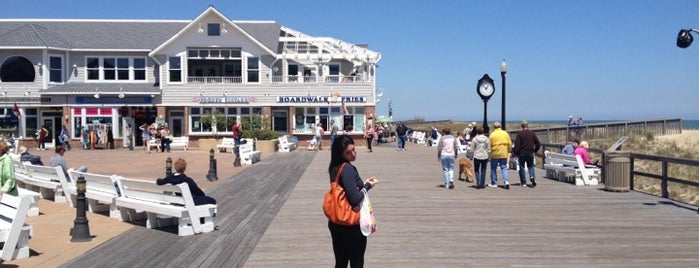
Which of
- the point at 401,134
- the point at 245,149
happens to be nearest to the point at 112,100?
the point at 401,134

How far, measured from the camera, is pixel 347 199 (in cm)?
589

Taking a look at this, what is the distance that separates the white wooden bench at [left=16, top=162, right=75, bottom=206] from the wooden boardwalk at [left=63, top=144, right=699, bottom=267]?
3182 mm

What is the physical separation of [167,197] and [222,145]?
23651 millimetres

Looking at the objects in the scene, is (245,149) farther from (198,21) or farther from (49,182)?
(198,21)

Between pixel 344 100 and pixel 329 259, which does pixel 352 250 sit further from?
pixel 344 100

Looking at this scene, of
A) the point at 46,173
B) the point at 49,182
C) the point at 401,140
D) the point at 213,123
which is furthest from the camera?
the point at 213,123

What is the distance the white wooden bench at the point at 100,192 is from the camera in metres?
11.8

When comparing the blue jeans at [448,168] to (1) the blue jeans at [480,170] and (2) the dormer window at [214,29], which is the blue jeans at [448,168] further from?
(2) the dormer window at [214,29]

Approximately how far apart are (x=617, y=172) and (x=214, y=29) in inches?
1195

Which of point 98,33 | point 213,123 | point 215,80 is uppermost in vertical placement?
point 98,33

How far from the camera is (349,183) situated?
19.4ft

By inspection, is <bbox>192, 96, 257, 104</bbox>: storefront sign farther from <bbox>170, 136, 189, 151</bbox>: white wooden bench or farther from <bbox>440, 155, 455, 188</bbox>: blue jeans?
<bbox>440, 155, 455, 188</bbox>: blue jeans

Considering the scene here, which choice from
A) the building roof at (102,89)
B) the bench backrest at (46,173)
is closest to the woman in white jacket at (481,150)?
the bench backrest at (46,173)

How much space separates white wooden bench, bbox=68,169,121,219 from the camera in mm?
11766
